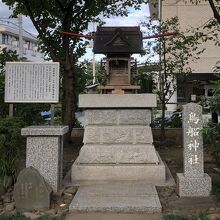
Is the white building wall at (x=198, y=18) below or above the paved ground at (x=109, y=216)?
above

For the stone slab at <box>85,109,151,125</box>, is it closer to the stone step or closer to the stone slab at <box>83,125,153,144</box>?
the stone slab at <box>83,125,153,144</box>

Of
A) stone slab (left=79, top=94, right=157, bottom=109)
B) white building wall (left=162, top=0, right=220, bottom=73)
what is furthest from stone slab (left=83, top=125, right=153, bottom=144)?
white building wall (left=162, top=0, right=220, bottom=73)

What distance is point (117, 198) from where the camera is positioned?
6809 mm

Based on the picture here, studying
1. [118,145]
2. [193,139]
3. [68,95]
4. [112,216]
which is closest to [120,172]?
[118,145]

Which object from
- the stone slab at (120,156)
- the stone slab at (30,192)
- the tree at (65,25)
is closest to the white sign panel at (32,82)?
the stone slab at (120,156)

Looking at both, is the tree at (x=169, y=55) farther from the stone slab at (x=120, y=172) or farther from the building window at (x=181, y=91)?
the stone slab at (x=120, y=172)

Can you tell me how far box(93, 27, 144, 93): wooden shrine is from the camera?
8.94 m

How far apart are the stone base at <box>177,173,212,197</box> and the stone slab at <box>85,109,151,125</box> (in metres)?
1.81

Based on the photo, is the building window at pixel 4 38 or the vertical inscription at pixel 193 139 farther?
the building window at pixel 4 38

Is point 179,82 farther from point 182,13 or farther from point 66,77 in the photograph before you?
point 182,13

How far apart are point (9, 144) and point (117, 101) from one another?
2.27 metres

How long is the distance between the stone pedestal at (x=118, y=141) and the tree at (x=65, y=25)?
4778 mm

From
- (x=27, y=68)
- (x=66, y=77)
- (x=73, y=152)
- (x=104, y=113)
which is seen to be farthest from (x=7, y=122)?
(x=66, y=77)

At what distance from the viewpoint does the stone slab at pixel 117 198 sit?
6293 millimetres
